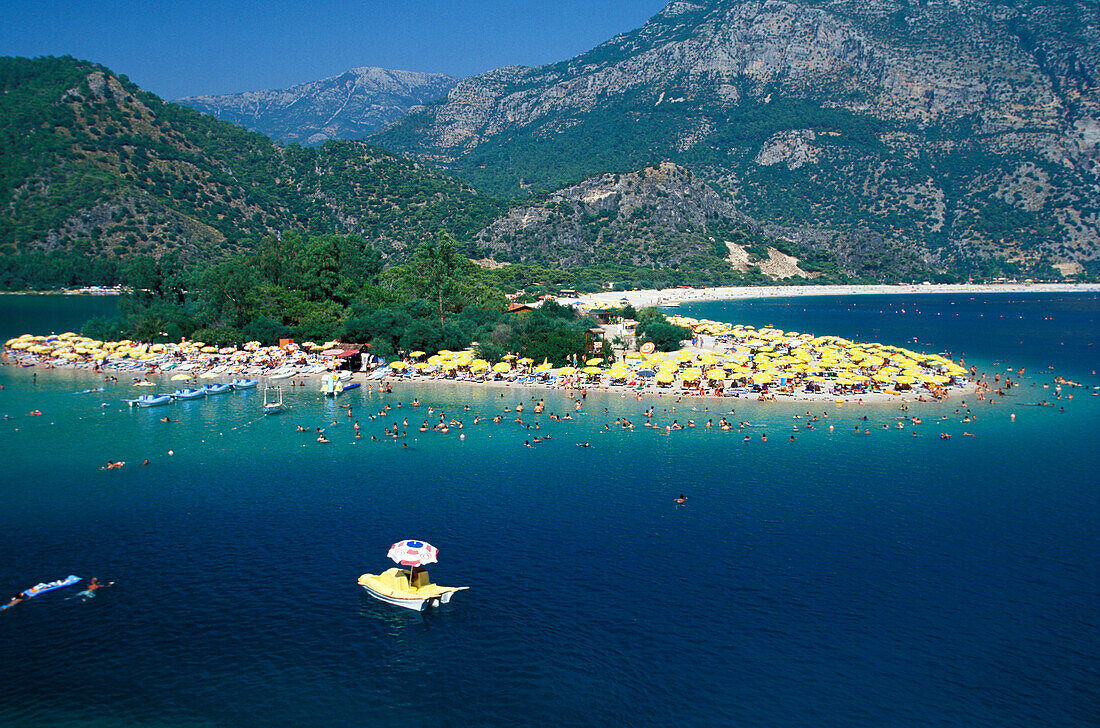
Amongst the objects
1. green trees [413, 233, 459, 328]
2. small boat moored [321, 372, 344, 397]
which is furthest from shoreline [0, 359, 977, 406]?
green trees [413, 233, 459, 328]

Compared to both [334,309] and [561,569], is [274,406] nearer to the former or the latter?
[334,309]

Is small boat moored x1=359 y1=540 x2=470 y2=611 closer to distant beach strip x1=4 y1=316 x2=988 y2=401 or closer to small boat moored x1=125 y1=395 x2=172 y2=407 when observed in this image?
distant beach strip x1=4 y1=316 x2=988 y2=401

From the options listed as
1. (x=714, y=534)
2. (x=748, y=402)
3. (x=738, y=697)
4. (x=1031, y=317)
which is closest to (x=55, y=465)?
(x=714, y=534)

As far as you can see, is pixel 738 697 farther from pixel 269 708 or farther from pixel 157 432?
pixel 157 432

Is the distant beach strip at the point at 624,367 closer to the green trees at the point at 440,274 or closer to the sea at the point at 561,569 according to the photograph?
the sea at the point at 561,569

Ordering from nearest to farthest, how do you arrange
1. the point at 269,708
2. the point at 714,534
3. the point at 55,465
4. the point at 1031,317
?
the point at 269,708 → the point at 714,534 → the point at 55,465 → the point at 1031,317

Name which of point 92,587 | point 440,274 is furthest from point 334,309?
point 92,587
